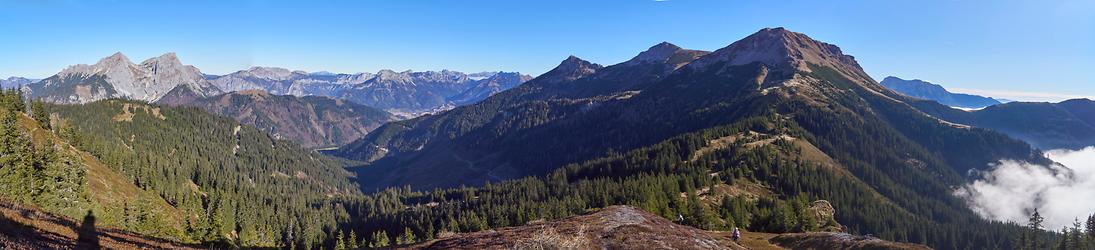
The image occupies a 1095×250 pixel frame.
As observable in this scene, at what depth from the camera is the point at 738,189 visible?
18638 centimetres

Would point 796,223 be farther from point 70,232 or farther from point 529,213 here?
point 70,232

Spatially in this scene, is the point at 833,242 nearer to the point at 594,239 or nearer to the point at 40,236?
the point at 594,239

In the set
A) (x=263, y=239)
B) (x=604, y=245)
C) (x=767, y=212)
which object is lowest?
(x=263, y=239)

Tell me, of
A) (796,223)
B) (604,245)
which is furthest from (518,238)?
(796,223)

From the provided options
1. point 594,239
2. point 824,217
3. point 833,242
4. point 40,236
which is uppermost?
point 40,236

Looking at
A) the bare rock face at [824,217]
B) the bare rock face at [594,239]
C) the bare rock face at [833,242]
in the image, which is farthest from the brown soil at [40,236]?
the bare rock face at [824,217]

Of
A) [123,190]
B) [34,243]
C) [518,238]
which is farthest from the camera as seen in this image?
[123,190]

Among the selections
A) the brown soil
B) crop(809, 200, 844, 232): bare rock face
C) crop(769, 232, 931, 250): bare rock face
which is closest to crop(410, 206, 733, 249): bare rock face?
crop(769, 232, 931, 250): bare rock face

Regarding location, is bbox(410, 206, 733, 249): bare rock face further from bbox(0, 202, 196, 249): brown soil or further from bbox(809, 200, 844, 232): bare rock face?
bbox(809, 200, 844, 232): bare rock face

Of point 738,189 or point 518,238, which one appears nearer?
point 518,238

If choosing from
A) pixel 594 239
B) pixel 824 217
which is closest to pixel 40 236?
pixel 594 239

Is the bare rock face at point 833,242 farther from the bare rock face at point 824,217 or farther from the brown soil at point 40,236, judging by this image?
the brown soil at point 40,236

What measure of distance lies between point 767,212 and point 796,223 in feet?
31.8

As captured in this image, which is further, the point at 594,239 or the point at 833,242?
the point at 833,242
